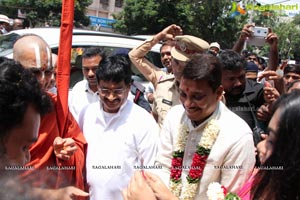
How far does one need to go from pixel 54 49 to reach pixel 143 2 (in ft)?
59.1

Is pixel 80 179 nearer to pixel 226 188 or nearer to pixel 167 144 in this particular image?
pixel 167 144

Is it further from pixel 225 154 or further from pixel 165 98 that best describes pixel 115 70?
pixel 225 154

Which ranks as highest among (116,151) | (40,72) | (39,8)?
(40,72)

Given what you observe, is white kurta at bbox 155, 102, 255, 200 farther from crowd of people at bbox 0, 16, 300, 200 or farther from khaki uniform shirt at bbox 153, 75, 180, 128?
khaki uniform shirt at bbox 153, 75, 180, 128

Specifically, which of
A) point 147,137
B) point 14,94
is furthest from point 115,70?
point 14,94

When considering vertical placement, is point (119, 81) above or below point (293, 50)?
above

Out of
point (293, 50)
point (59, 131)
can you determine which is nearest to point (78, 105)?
point (59, 131)

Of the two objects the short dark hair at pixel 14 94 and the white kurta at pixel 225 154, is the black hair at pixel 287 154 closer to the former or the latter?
the white kurta at pixel 225 154

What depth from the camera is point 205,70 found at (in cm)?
187

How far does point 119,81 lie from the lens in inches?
92.0

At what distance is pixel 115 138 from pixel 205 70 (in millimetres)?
753

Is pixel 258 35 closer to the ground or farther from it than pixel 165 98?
farther from it

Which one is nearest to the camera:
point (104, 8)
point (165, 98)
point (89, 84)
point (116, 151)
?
point (116, 151)

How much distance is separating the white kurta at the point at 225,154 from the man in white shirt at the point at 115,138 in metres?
0.28
